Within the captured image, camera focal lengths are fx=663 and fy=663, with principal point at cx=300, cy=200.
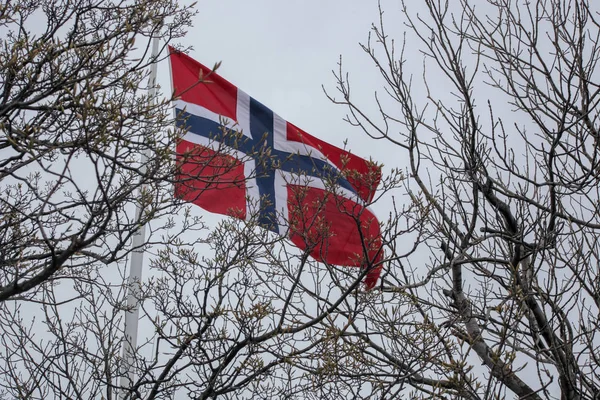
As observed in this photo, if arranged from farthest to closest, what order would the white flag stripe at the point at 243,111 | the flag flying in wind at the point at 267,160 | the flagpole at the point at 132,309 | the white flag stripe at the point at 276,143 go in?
the white flag stripe at the point at 243,111 → the white flag stripe at the point at 276,143 → the flag flying in wind at the point at 267,160 → the flagpole at the point at 132,309

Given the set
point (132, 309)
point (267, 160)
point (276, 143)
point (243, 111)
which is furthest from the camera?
point (276, 143)

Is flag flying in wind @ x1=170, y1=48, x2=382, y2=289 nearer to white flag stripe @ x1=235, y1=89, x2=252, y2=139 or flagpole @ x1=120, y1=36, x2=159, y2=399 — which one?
white flag stripe @ x1=235, y1=89, x2=252, y2=139

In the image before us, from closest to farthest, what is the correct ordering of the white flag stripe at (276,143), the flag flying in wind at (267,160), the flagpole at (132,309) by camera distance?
1. the flagpole at (132,309)
2. the flag flying in wind at (267,160)
3. the white flag stripe at (276,143)

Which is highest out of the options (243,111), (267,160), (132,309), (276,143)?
(243,111)

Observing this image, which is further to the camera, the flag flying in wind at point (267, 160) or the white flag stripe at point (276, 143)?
the white flag stripe at point (276, 143)

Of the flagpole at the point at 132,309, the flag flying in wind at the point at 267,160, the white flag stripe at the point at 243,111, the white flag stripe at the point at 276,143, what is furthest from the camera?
the white flag stripe at the point at 243,111

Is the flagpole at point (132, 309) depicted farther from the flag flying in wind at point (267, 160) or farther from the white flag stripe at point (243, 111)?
the white flag stripe at point (243, 111)

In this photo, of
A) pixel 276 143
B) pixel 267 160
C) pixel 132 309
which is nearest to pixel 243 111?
pixel 276 143

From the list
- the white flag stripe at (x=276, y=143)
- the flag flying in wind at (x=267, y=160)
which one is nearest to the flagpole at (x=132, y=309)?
the flag flying in wind at (x=267, y=160)

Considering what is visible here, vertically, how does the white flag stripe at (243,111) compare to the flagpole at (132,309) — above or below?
above

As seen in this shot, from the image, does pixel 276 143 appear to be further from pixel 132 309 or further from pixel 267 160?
pixel 132 309

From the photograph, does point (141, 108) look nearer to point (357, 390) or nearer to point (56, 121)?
point (56, 121)

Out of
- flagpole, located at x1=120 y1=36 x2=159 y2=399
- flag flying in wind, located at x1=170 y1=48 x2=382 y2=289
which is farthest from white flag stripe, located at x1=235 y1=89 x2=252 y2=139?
flagpole, located at x1=120 y1=36 x2=159 y2=399

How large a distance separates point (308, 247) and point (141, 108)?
6.06 ft
